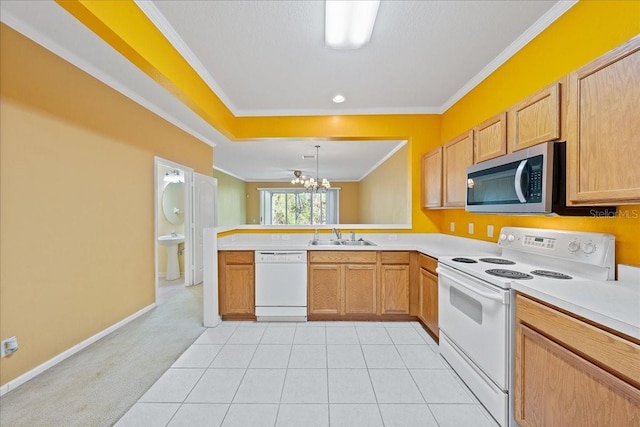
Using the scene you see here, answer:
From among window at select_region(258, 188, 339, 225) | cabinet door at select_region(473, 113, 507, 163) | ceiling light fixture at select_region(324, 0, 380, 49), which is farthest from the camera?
window at select_region(258, 188, 339, 225)

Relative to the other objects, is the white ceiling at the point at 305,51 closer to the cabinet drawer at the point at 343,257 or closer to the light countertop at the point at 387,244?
the light countertop at the point at 387,244

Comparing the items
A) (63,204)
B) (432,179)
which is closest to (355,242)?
(432,179)

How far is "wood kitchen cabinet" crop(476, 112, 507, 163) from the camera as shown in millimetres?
1917

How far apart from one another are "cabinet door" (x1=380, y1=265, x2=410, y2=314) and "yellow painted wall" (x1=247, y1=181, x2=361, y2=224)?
7.42 metres

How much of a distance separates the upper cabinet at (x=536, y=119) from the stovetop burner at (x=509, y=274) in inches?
31.7

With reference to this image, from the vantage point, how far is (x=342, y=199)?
1041 cm

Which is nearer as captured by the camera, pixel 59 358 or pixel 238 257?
pixel 59 358

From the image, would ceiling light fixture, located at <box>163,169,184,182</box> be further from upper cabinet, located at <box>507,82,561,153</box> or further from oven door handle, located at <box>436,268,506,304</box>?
upper cabinet, located at <box>507,82,561,153</box>

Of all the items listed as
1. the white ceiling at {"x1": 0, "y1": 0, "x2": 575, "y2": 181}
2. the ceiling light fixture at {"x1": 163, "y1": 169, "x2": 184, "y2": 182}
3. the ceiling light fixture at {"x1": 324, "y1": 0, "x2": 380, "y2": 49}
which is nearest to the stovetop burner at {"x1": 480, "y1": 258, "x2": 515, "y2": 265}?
the white ceiling at {"x1": 0, "y1": 0, "x2": 575, "y2": 181}

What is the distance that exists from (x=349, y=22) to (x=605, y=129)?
63.0 inches

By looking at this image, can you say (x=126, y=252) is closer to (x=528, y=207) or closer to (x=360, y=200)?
(x=528, y=207)

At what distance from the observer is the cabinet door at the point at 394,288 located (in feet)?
9.67

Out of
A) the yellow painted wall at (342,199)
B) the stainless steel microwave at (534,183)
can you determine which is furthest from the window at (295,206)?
the stainless steel microwave at (534,183)

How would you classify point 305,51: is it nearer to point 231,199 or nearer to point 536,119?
point 536,119
